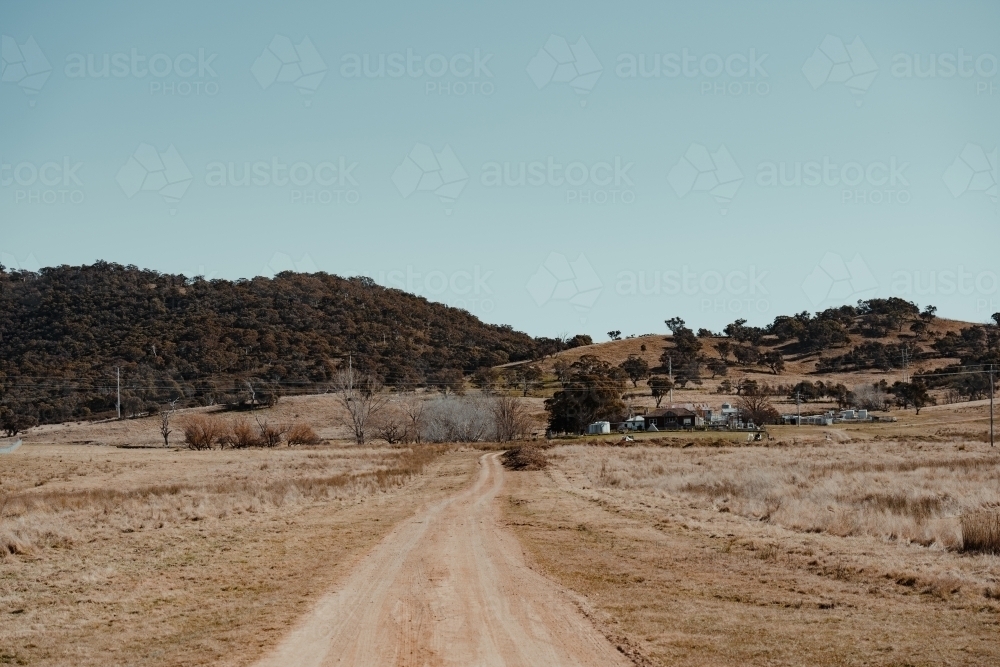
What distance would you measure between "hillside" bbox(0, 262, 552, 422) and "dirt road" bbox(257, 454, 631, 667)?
10462cm

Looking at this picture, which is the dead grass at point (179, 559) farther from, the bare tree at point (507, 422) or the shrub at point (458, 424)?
the shrub at point (458, 424)

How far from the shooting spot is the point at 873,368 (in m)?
154

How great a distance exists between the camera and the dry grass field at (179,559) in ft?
34.2

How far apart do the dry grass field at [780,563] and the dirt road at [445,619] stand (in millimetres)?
582

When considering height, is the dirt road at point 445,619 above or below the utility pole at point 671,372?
below

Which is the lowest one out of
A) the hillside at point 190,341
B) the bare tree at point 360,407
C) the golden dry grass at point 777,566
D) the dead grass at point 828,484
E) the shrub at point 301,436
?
the dead grass at point 828,484

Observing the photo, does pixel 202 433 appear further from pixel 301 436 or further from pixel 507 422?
pixel 507 422

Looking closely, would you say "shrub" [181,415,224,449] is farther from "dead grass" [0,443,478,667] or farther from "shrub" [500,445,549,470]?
"dead grass" [0,443,478,667]

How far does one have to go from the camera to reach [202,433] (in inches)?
3137

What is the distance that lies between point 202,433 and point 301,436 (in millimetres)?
9867

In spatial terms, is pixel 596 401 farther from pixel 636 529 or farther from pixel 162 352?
pixel 162 352

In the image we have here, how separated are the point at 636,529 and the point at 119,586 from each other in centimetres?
1166

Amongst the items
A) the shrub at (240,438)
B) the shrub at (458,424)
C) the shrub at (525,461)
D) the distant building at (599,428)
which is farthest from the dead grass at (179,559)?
the distant building at (599,428)

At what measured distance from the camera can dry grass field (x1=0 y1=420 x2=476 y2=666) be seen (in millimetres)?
10430
